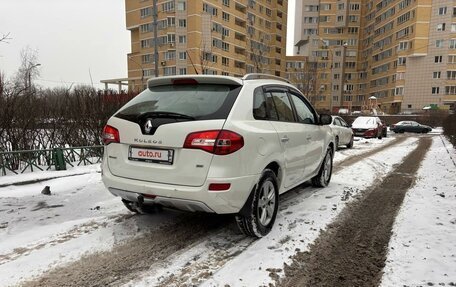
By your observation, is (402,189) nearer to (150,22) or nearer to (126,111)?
(126,111)

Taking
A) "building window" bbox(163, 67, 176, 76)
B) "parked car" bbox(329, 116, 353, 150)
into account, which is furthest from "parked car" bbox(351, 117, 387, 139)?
"building window" bbox(163, 67, 176, 76)

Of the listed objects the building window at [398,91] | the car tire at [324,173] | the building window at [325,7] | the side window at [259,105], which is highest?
the building window at [325,7]

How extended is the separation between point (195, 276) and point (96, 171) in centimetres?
516

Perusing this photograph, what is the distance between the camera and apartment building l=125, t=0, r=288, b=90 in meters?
54.4

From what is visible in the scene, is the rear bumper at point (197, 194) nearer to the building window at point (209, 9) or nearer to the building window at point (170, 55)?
the building window at point (170, 55)

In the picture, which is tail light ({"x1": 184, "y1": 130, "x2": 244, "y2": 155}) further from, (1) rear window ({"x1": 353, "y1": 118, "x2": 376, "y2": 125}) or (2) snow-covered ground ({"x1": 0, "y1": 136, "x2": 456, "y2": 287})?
(1) rear window ({"x1": 353, "y1": 118, "x2": 376, "y2": 125})

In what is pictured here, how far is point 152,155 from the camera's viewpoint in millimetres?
3363

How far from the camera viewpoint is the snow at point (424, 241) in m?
2.96

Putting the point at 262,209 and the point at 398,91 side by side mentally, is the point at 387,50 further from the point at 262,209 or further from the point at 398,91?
the point at 262,209

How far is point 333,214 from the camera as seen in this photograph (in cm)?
470

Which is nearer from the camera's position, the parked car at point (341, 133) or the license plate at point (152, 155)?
the license plate at point (152, 155)

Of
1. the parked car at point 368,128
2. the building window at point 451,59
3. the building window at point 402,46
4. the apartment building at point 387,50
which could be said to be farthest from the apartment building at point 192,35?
the building window at point 451,59

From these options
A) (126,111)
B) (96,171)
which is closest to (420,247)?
(126,111)

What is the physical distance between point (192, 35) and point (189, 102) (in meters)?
54.4
